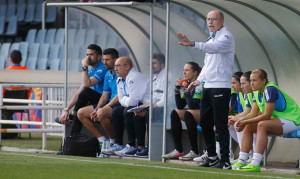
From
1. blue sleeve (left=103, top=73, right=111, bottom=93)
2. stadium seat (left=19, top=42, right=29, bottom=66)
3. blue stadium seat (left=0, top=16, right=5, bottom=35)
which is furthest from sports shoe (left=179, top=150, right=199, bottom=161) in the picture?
blue stadium seat (left=0, top=16, right=5, bottom=35)

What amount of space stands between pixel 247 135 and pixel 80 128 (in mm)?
3728

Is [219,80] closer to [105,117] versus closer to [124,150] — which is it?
[124,150]

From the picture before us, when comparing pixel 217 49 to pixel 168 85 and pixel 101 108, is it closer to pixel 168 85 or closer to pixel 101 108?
pixel 168 85

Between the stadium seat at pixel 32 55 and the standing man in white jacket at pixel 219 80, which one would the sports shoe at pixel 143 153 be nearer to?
the standing man in white jacket at pixel 219 80

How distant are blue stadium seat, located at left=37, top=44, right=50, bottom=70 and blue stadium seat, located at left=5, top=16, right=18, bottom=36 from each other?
387cm

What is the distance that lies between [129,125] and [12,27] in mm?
16564

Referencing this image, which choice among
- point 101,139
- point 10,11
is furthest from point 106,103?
point 10,11

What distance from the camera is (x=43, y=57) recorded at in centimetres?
2383

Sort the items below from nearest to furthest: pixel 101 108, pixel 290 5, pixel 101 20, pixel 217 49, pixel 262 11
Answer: pixel 217 49, pixel 290 5, pixel 262 11, pixel 101 108, pixel 101 20

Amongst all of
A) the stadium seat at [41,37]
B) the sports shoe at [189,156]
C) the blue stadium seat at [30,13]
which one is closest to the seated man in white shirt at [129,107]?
the sports shoe at [189,156]

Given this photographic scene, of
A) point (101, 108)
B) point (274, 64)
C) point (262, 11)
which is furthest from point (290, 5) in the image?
point (101, 108)

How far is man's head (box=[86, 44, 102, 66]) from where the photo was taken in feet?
43.1

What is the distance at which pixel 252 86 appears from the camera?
10.3 meters

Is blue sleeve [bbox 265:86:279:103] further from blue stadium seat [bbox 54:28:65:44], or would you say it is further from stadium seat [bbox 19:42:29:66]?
stadium seat [bbox 19:42:29:66]
